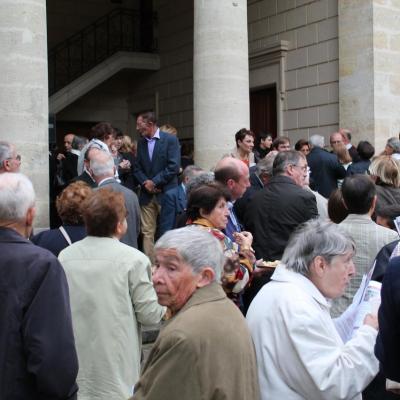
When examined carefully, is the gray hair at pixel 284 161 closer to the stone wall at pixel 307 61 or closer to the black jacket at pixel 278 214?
the black jacket at pixel 278 214

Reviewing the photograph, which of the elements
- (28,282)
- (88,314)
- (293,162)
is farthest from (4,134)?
(28,282)

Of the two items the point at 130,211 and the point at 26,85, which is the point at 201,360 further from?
the point at 26,85

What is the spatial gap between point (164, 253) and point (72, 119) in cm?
1645

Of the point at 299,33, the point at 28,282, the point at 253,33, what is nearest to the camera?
the point at 28,282

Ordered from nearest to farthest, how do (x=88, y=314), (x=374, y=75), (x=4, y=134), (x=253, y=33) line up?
1. (x=88, y=314)
2. (x=4, y=134)
3. (x=374, y=75)
4. (x=253, y=33)

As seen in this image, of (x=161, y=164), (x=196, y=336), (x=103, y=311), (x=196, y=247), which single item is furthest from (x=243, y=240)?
(x=161, y=164)

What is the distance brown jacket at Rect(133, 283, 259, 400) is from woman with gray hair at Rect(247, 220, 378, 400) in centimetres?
27

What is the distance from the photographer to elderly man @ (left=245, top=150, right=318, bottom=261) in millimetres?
5633

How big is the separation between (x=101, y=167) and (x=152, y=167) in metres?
2.88

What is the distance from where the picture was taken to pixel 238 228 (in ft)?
17.0

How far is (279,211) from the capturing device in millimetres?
5637

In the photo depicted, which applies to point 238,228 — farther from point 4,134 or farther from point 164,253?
point 4,134

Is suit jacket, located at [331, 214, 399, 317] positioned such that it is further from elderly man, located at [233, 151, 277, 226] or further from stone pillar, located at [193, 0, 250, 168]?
stone pillar, located at [193, 0, 250, 168]

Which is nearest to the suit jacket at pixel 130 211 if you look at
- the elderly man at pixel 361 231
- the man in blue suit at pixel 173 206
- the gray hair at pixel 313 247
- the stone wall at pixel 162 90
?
the man in blue suit at pixel 173 206
